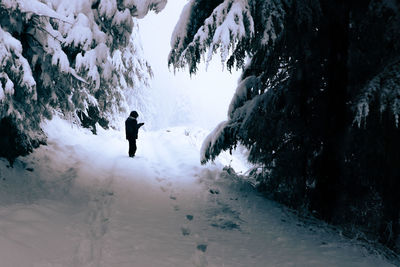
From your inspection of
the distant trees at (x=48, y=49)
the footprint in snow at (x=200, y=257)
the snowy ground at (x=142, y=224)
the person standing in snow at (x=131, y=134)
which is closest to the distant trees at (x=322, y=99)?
the snowy ground at (x=142, y=224)

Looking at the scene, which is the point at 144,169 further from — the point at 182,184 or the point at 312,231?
the point at 312,231

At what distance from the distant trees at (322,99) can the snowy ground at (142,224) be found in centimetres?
99

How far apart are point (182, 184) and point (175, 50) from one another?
3619 millimetres

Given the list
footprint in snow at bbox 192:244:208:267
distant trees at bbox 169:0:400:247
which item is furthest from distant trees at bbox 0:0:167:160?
footprint in snow at bbox 192:244:208:267

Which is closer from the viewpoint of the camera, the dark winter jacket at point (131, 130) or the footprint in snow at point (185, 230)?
the footprint in snow at point (185, 230)

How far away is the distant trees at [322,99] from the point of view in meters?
3.65

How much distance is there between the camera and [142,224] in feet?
13.5

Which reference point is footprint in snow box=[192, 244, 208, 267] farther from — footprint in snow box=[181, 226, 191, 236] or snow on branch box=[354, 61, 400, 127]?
snow on branch box=[354, 61, 400, 127]

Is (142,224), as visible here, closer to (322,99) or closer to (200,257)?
(200,257)

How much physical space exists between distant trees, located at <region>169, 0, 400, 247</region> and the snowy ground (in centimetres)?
99

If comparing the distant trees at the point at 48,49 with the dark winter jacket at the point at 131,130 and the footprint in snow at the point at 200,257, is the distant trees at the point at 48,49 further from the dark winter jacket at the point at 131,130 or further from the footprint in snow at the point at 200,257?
the dark winter jacket at the point at 131,130

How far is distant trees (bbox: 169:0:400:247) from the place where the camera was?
12.0 feet

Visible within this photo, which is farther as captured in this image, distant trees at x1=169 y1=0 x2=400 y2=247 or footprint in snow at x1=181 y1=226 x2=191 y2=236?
footprint in snow at x1=181 y1=226 x2=191 y2=236

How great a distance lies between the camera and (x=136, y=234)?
3.74m
